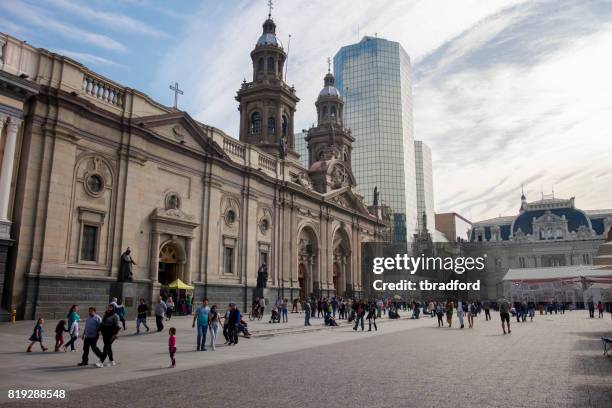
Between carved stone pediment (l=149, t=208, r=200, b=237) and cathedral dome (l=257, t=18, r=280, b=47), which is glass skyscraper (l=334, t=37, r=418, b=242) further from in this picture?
carved stone pediment (l=149, t=208, r=200, b=237)

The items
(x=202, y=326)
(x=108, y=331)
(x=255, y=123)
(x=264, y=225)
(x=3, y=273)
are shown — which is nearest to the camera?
(x=108, y=331)

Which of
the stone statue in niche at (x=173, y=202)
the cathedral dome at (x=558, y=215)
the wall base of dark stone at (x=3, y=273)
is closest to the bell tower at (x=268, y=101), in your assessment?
the stone statue in niche at (x=173, y=202)

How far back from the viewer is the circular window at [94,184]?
2702 centimetres

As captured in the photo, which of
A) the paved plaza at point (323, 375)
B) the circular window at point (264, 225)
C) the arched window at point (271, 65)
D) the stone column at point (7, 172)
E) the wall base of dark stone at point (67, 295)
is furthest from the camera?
the arched window at point (271, 65)

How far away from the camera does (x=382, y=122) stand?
118 meters

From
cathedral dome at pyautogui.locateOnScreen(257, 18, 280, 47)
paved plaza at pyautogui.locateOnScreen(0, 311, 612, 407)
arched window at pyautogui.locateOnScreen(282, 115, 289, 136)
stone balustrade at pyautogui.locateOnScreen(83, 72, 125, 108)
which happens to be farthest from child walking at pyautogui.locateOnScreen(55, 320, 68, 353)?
cathedral dome at pyautogui.locateOnScreen(257, 18, 280, 47)

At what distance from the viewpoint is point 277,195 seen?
4453cm

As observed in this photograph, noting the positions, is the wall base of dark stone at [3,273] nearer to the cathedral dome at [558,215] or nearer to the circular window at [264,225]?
the circular window at [264,225]

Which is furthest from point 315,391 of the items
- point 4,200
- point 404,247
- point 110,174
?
point 404,247

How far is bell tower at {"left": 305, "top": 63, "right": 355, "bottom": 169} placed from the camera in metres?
68.2

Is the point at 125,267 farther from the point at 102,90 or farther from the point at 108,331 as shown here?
the point at 108,331

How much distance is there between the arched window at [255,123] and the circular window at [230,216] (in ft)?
64.6

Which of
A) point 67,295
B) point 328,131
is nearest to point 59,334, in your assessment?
point 67,295

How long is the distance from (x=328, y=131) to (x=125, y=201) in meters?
42.7
